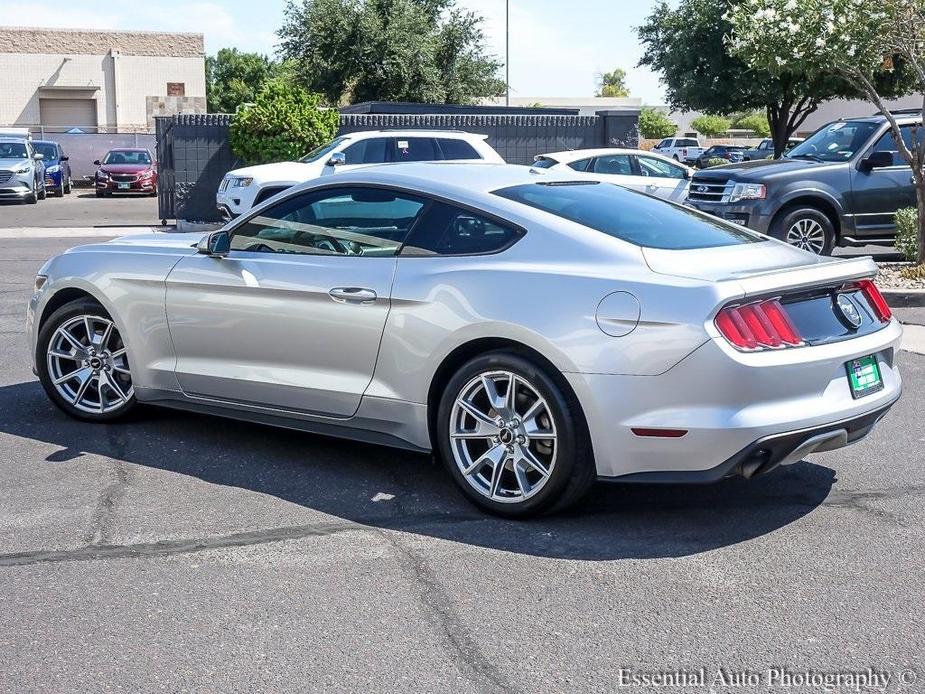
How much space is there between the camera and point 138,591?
440 centimetres

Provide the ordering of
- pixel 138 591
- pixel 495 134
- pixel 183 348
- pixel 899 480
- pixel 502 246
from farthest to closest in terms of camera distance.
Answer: pixel 495 134
pixel 183 348
pixel 899 480
pixel 502 246
pixel 138 591

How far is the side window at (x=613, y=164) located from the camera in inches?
726

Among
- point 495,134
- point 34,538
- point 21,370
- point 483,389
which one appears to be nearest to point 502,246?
point 483,389

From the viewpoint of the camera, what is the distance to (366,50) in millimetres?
39406

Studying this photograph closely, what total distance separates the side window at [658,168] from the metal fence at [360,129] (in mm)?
6500

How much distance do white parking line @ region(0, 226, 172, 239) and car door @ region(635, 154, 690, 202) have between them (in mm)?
8782

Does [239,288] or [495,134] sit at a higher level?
[495,134]

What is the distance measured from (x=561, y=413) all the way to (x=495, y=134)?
20511mm

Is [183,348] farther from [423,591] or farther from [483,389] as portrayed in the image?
[423,591]

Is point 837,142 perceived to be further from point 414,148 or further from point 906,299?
point 414,148

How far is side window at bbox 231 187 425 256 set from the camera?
19.0 ft

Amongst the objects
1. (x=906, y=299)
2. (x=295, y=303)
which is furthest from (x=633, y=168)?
(x=295, y=303)

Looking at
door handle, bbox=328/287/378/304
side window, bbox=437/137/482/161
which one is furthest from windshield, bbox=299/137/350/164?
door handle, bbox=328/287/378/304

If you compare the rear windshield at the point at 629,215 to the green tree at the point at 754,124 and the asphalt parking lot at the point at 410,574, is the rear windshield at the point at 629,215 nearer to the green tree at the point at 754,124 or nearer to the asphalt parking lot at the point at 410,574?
the asphalt parking lot at the point at 410,574
